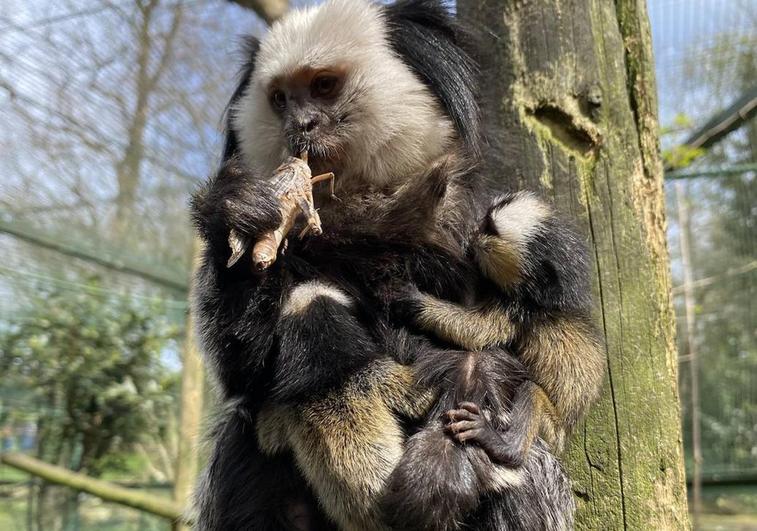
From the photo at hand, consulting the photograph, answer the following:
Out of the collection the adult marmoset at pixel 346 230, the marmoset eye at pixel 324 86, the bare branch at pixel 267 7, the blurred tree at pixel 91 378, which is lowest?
the blurred tree at pixel 91 378

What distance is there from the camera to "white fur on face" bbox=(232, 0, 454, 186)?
2.59 metres

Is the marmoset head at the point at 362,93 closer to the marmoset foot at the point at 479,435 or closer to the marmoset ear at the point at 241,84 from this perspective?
the marmoset ear at the point at 241,84

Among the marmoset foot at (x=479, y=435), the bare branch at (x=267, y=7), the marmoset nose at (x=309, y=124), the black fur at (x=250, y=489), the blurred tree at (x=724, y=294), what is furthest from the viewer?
the blurred tree at (x=724, y=294)

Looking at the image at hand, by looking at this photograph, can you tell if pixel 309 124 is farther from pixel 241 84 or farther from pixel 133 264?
pixel 133 264

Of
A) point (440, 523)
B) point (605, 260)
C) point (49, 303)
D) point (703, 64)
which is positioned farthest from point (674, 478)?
point (49, 303)

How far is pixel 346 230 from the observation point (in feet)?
7.97

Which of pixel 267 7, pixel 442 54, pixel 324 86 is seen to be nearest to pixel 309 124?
pixel 324 86

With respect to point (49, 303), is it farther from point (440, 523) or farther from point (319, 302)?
point (440, 523)

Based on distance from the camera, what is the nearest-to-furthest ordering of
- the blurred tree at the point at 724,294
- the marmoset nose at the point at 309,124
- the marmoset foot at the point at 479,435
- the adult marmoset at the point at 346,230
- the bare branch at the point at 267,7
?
the marmoset foot at the point at 479,435, the adult marmoset at the point at 346,230, the marmoset nose at the point at 309,124, the bare branch at the point at 267,7, the blurred tree at the point at 724,294

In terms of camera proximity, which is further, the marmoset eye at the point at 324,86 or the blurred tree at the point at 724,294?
the blurred tree at the point at 724,294

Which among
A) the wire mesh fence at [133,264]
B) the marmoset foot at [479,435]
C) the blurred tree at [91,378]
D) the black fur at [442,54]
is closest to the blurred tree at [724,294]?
the wire mesh fence at [133,264]

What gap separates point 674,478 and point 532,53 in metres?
1.63

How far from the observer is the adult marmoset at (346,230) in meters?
2.21

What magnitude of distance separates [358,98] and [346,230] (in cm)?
56
